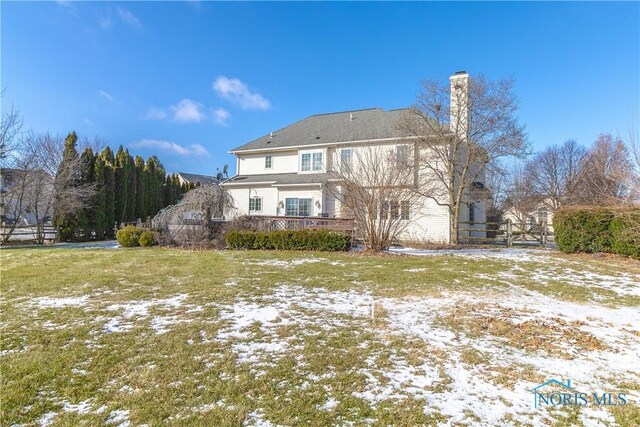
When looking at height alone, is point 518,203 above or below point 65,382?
above

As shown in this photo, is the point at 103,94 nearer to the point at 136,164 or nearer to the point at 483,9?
the point at 136,164

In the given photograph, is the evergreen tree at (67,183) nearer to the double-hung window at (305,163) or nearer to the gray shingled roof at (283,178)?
the gray shingled roof at (283,178)

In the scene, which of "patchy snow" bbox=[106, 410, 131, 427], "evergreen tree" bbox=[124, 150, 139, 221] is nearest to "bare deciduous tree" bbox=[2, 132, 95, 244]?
"evergreen tree" bbox=[124, 150, 139, 221]

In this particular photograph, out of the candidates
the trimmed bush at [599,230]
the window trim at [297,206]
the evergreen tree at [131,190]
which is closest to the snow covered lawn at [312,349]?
the trimmed bush at [599,230]

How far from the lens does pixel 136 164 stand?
90.2 ft

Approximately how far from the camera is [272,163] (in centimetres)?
2316

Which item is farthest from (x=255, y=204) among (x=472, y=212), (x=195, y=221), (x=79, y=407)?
(x=79, y=407)

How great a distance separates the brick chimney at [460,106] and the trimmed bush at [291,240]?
8.68 m

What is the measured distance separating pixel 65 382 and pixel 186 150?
3755cm

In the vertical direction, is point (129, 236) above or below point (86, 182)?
below

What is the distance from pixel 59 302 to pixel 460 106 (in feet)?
56.7

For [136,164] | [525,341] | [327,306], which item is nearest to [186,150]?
[136,164]

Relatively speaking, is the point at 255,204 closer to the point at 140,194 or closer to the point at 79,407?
the point at 140,194

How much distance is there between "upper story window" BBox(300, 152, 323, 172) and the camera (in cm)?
2098
